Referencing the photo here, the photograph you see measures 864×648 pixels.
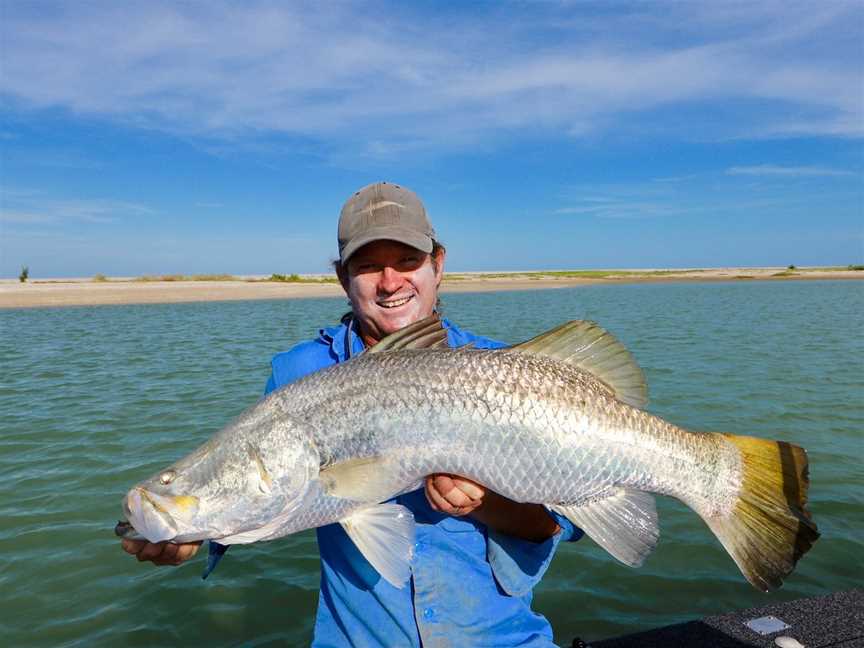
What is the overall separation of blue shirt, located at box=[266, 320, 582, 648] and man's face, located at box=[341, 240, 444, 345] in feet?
2.97

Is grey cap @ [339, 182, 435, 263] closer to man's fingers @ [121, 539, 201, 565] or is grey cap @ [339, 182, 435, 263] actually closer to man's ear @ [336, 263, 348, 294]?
man's ear @ [336, 263, 348, 294]

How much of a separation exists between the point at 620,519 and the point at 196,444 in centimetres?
759

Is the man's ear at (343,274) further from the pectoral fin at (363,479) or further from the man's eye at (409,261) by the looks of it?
the pectoral fin at (363,479)

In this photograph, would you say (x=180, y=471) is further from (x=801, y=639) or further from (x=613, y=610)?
(x=613, y=610)

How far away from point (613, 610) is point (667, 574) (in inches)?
30.5

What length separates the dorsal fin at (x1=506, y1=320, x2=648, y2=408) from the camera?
2.61 m

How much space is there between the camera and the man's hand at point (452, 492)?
2.49m

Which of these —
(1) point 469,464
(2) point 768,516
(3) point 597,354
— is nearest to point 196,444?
(1) point 469,464

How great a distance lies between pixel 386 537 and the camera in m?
2.54

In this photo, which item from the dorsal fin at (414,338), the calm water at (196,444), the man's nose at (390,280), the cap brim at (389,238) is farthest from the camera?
the calm water at (196,444)

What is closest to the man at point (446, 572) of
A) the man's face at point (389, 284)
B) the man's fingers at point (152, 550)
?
the man's fingers at point (152, 550)

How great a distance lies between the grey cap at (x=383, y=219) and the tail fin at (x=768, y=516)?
1692mm

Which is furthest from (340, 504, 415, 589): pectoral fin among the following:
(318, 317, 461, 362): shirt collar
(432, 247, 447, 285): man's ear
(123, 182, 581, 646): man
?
(432, 247, 447, 285): man's ear

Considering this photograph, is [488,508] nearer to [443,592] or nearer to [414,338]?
[443,592]
